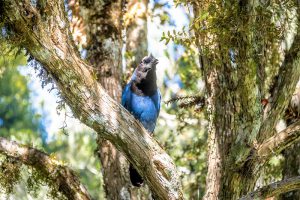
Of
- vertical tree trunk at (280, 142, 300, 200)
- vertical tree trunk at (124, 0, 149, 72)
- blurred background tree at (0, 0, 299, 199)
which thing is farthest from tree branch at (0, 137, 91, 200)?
vertical tree trunk at (280, 142, 300, 200)

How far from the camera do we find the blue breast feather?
6.23m

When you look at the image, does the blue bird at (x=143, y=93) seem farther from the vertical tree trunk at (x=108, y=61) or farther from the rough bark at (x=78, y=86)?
the rough bark at (x=78, y=86)

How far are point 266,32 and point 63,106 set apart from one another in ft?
6.22

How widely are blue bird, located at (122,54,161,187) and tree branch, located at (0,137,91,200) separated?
1.06 metres

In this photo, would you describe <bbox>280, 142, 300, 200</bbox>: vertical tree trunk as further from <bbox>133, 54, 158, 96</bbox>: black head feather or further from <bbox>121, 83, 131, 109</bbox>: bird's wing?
<bbox>121, 83, 131, 109</bbox>: bird's wing

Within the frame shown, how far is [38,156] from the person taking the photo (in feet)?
18.3

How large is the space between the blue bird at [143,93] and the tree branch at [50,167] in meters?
1.06

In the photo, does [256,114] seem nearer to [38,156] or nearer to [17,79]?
[38,156]

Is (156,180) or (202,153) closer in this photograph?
(156,180)

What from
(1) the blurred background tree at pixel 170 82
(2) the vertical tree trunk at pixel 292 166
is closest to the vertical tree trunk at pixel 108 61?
(1) the blurred background tree at pixel 170 82

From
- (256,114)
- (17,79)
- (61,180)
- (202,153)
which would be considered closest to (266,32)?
(256,114)

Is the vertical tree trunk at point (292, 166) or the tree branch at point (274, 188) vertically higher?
the vertical tree trunk at point (292, 166)

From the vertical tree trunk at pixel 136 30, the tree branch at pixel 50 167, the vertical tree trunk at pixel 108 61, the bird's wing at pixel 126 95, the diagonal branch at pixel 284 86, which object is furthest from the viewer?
the vertical tree trunk at pixel 136 30

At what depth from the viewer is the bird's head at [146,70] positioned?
6230 millimetres
